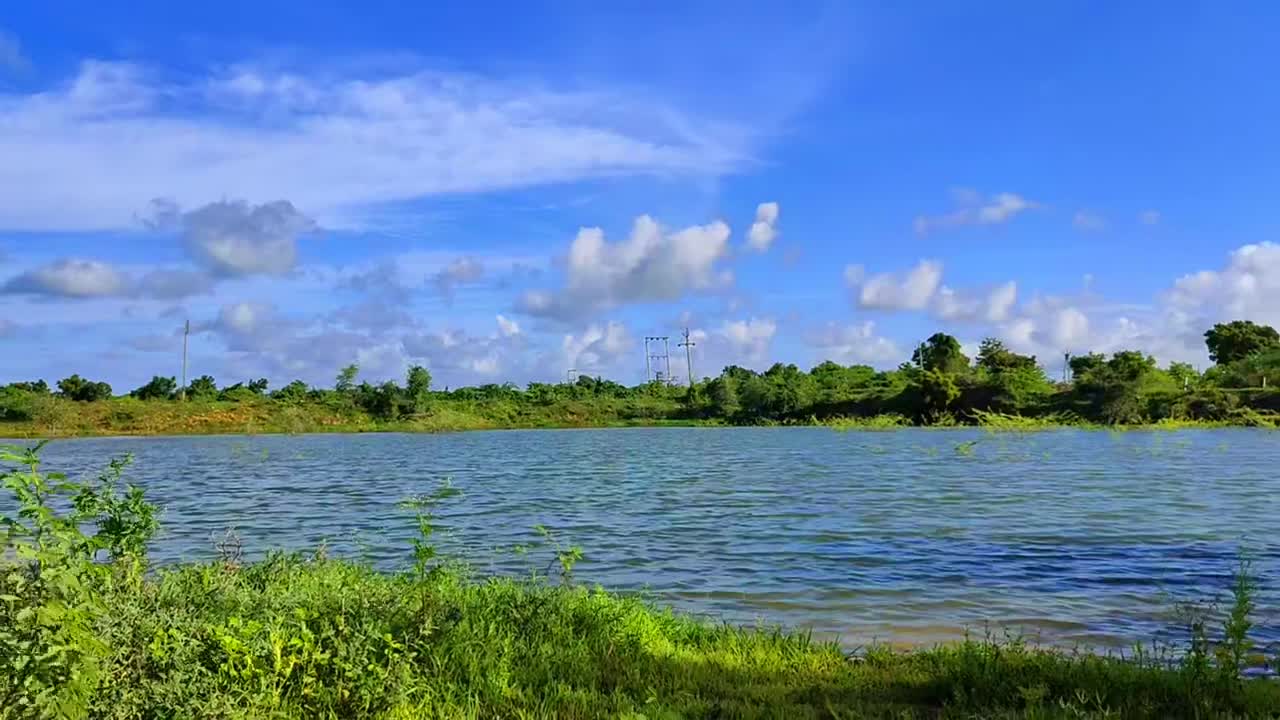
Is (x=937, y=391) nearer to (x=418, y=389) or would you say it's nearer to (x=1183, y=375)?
(x=1183, y=375)

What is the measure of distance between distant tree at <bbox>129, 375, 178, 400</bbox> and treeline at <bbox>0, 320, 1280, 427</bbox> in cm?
14

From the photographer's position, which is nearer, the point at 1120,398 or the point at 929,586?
the point at 929,586

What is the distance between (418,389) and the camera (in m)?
103

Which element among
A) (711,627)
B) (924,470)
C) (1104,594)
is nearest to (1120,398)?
(924,470)

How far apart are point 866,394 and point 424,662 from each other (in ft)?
329

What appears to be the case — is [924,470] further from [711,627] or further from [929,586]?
[711,627]

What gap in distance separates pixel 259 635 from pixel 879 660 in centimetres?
458

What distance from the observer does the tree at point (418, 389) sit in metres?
102

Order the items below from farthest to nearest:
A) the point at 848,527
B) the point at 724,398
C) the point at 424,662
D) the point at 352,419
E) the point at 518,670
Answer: the point at 724,398 → the point at 352,419 → the point at 848,527 → the point at 518,670 → the point at 424,662

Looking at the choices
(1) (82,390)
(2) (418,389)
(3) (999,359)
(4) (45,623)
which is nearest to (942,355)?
(3) (999,359)

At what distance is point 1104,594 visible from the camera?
11680 mm

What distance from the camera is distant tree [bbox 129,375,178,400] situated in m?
102

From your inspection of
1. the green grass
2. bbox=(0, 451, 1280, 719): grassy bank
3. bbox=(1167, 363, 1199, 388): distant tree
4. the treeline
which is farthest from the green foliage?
bbox=(1167, 363, 1199, 388): distant tree

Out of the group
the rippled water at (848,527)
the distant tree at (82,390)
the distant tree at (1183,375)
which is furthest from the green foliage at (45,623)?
the distant tree at (82,390)
